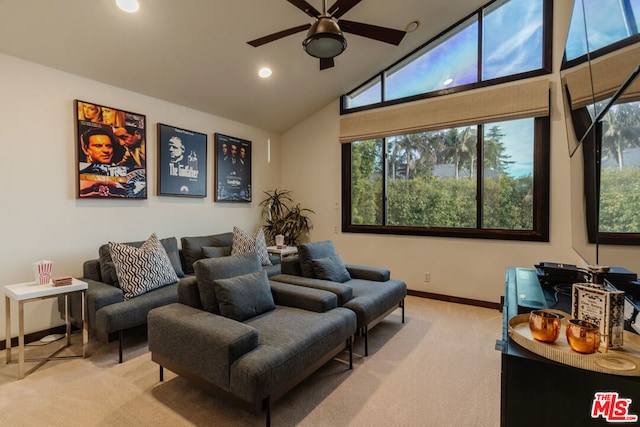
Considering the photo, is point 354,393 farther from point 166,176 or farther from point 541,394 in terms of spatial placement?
point 166,176

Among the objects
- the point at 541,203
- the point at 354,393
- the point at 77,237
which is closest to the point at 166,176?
the point at 77,237

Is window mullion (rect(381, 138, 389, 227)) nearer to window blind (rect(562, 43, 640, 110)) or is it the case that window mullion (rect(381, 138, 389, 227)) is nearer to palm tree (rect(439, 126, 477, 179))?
palm tree (rect(439, 126, 477, 179))

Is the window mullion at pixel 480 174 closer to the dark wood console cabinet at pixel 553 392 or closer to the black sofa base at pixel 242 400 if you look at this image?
the black sofa base at pixel 242 400

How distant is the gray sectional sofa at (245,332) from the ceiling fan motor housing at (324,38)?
1799mm

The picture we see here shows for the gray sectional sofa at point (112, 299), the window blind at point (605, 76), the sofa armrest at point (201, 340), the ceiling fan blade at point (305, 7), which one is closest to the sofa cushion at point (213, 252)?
the gray sectional sofa at point (112, 299)

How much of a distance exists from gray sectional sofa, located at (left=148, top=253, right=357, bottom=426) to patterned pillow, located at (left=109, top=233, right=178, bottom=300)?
0.85m

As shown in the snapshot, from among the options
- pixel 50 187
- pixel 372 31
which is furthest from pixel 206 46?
pixel 50 187

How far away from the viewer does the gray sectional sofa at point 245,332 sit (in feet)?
5.89

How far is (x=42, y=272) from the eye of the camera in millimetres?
2680

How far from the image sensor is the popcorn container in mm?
2656

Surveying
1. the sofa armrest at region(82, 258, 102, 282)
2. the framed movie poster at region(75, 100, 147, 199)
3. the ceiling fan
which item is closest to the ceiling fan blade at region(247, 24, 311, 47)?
the ceiling fan

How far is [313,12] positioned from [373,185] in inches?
121

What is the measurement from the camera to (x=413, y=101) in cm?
459

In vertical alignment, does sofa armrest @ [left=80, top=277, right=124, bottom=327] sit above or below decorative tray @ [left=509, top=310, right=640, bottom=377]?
below
